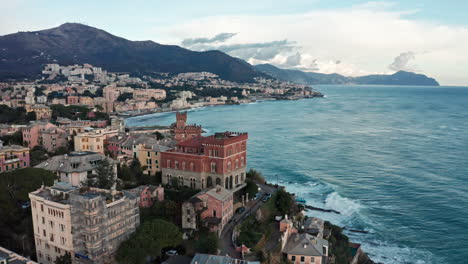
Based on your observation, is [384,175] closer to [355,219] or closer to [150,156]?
[355,219]

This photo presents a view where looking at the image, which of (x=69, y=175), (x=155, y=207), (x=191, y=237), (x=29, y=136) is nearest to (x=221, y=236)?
(x=191, y=237)

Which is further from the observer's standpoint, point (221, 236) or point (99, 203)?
point (221, 236)

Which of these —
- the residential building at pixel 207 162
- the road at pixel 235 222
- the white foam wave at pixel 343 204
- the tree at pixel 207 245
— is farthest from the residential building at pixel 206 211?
the white foam wave at pixel 343 204

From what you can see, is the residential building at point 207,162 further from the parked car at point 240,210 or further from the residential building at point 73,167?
the residential building at point 73,167

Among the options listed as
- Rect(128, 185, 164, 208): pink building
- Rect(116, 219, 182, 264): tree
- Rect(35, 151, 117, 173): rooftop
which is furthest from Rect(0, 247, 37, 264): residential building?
Rect(35, 151, 117, 173): rooftop

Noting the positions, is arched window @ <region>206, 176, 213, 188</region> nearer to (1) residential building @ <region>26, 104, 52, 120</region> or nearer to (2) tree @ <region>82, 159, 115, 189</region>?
(2) tree @ <region>82, 159, 115, 189</region>

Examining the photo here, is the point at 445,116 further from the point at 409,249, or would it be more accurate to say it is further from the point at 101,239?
the point at 101,239
